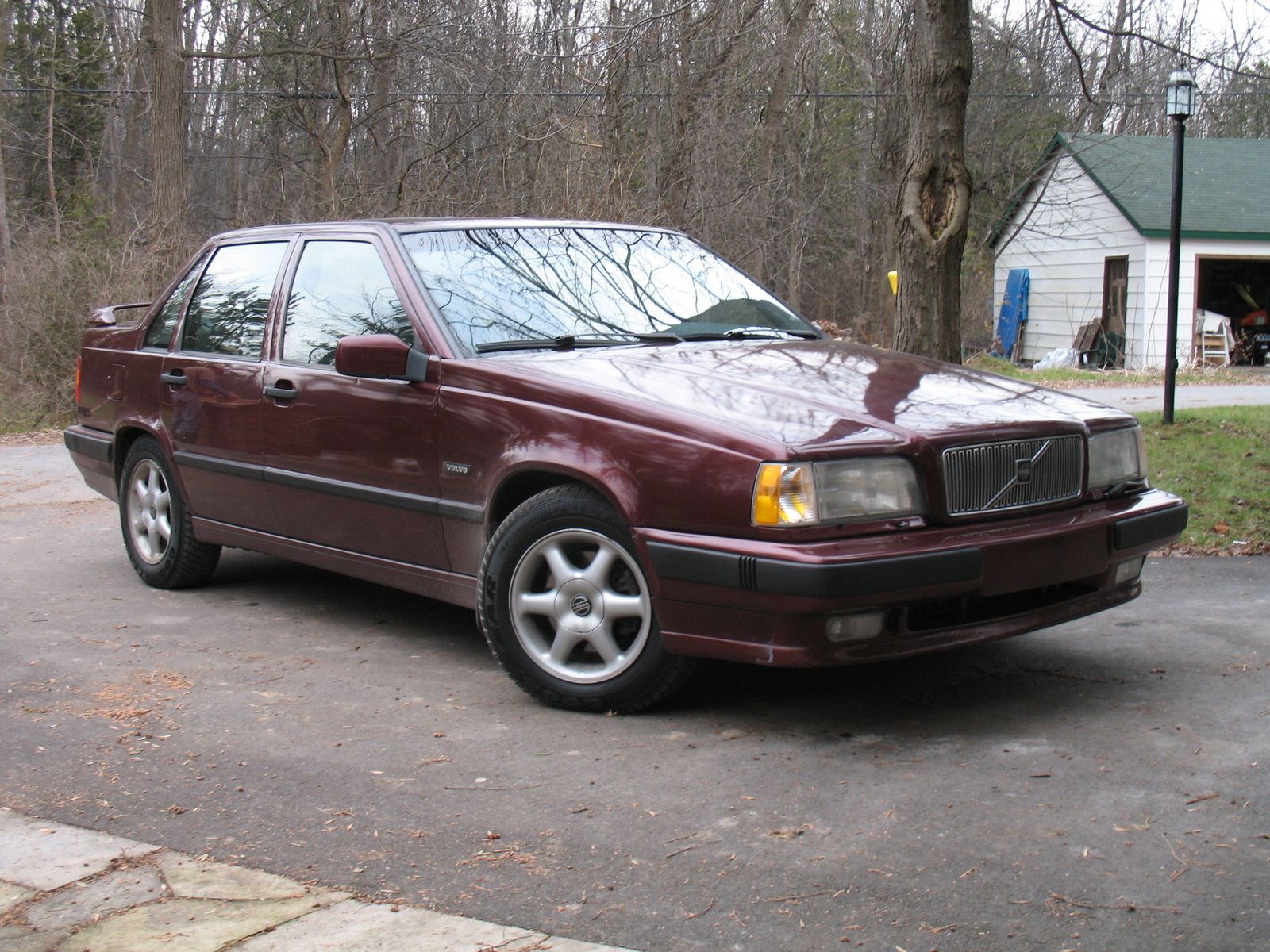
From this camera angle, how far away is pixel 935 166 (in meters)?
8.04

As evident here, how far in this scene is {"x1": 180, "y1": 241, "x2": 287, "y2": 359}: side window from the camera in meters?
5.93

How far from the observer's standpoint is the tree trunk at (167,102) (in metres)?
17.2

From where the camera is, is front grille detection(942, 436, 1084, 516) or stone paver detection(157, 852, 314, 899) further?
front grille detection(942, 436, 1084, 516)

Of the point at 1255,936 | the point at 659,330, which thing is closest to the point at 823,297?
the point at 659,330

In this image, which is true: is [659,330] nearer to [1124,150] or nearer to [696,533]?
[696,533]

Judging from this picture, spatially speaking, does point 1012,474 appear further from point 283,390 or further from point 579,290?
point 283,390

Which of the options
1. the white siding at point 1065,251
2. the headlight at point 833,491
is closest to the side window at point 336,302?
the headlight at point 833,491

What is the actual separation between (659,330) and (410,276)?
959mm

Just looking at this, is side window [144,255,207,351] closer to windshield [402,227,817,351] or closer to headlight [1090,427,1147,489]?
windshield [402,227,817,351]

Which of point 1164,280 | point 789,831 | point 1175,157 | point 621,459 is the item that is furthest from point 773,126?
point 789,831

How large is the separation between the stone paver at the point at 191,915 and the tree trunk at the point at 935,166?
589 cm

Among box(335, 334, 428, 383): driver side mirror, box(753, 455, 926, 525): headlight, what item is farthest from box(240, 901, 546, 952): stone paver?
box(335, 334, 428, 383): driver side mirror

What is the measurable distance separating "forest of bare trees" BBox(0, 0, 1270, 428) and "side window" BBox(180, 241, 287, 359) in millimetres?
3644

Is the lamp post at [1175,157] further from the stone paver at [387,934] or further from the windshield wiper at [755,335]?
the stone paver at [387,934]
